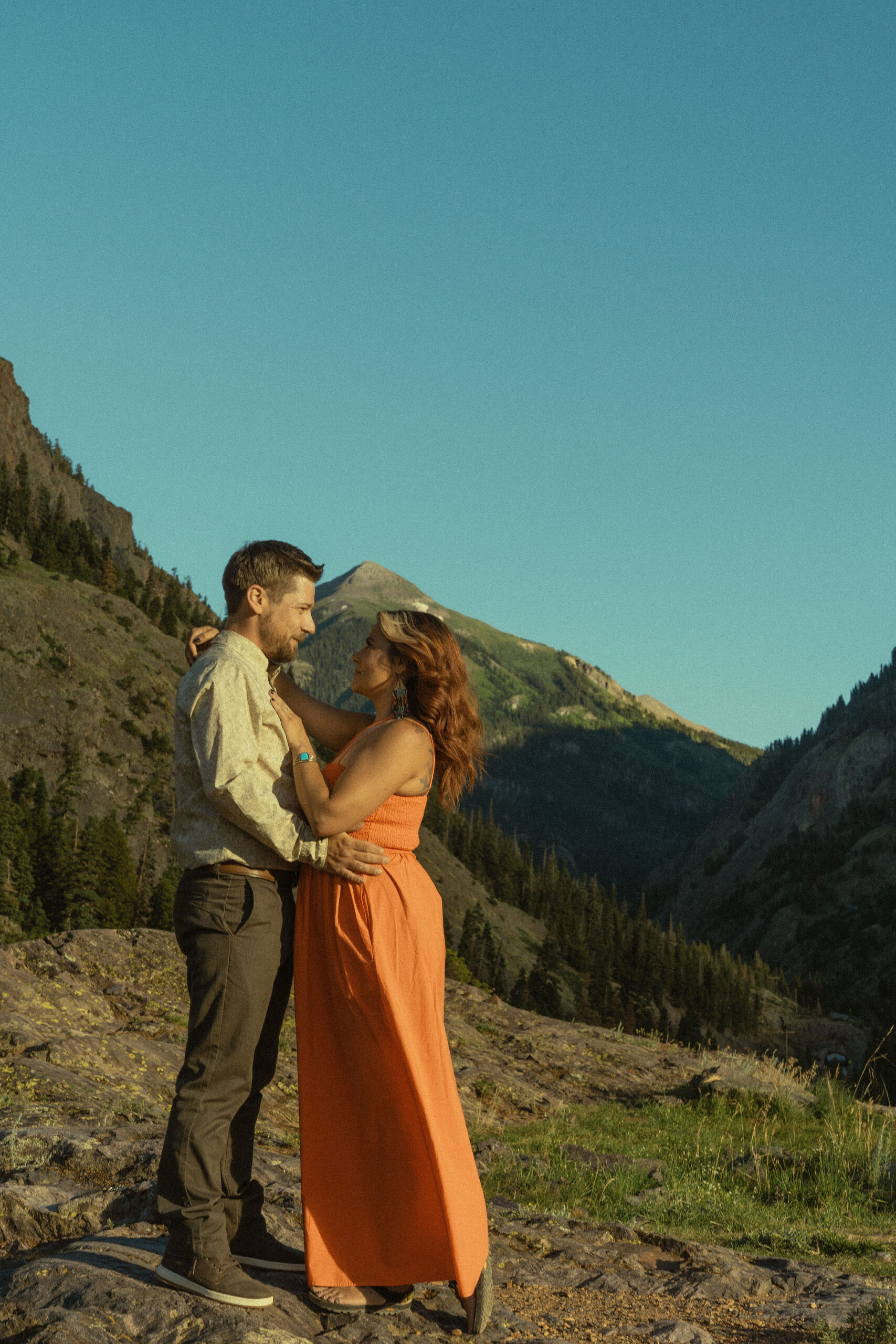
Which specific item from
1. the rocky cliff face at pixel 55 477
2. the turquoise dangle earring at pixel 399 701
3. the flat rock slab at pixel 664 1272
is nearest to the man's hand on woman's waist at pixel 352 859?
the turquoise dangle earring at pixel 399 701

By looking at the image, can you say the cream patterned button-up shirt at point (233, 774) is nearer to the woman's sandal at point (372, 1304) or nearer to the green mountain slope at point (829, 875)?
the woman's sandal at point (372, 1304)

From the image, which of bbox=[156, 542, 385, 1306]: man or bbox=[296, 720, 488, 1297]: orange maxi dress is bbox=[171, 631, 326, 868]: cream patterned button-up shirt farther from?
bbox=[296, 720, 488, 1297]: orange maxi dress

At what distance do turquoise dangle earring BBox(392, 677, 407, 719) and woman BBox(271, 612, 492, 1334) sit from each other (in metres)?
0.07

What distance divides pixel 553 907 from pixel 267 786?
123m

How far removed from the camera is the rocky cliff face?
138625mm

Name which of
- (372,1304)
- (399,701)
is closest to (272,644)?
(399,701)

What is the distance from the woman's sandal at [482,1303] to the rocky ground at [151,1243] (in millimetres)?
70

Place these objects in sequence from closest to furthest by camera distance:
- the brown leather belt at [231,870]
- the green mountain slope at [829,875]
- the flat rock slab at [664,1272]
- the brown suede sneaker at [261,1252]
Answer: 1. the brown leather belt at [231,870]
2. the brown suede sneaker at [261,1252]
3. the flat rock slab at [664,1272]
4. the green mountain slope at [829,875]

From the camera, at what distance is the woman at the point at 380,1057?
13.8 ft

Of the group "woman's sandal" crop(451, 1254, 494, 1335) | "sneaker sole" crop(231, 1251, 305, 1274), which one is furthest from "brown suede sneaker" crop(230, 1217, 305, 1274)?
"woman's sandal" crop(451, 1254, 494, 1335)

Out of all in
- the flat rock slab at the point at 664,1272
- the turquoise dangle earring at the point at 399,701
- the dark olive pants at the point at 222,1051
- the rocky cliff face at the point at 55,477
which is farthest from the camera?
the rocky cliff face at the point at 55,477

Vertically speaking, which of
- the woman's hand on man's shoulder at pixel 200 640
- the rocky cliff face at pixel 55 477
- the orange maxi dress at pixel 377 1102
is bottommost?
the orange maxi dress at pixel 377 1102

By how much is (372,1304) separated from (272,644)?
2.83 metres

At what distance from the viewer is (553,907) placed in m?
123
